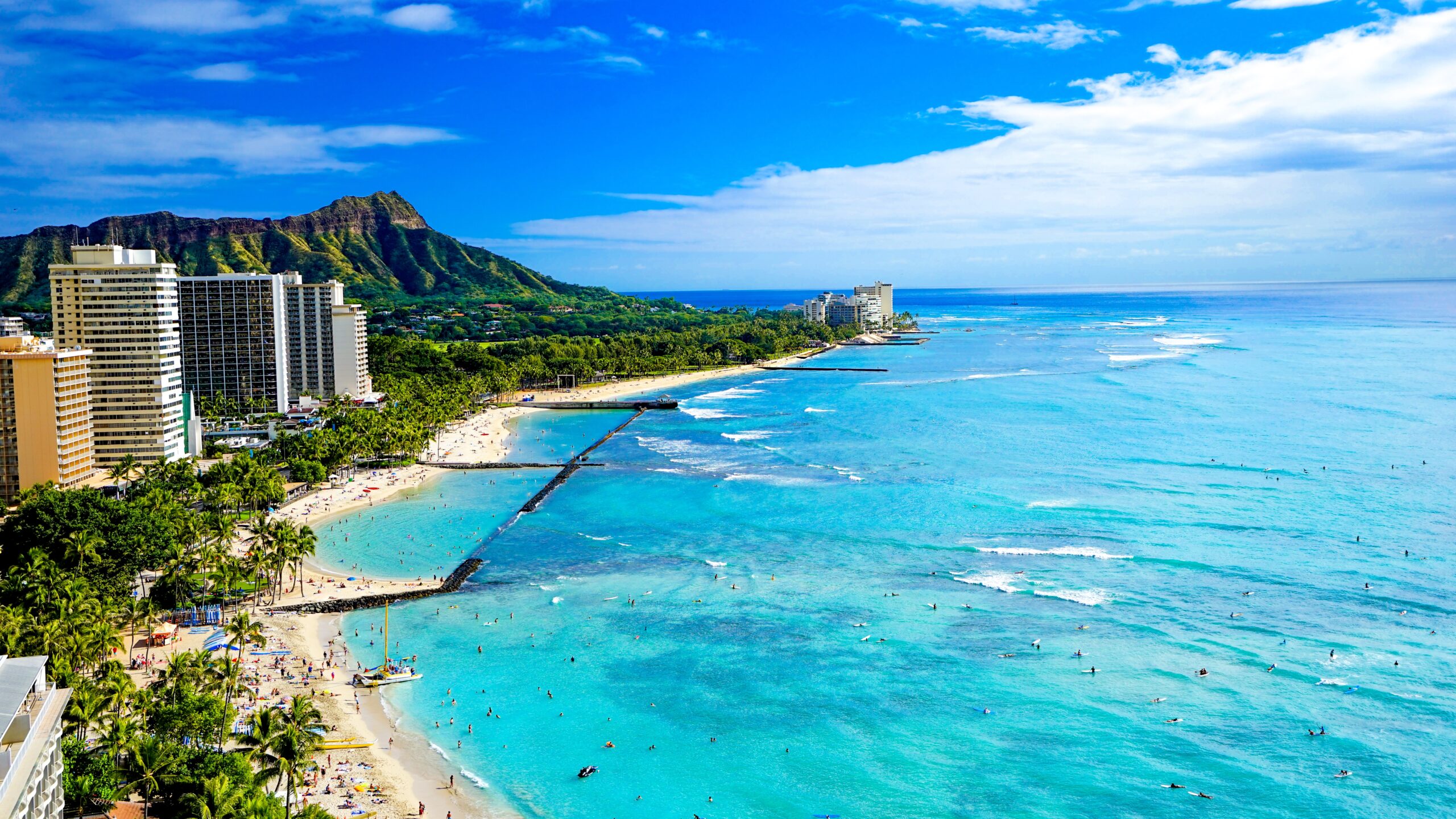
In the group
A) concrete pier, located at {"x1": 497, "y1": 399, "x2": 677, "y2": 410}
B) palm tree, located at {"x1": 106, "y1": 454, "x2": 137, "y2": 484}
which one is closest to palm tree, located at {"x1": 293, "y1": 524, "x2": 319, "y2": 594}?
palm tree, located at {"x1": 106, "y1": 454, "x2": 137, "y2": 484}

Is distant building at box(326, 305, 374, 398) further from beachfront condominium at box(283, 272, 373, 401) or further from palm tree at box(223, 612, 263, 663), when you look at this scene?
palm tree at box(223, 612, 263, 663)

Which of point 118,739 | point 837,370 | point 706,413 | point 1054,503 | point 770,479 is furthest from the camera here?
point 837,370

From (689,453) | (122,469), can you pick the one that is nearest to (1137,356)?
(689,453)

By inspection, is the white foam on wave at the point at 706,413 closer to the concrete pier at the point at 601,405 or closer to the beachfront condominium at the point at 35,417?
the concrete pier at the point at 601,405

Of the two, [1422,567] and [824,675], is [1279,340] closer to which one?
[1422,567]

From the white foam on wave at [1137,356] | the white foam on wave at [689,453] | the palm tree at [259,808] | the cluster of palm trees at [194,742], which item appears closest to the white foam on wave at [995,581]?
the white foam on wave at [689,453]

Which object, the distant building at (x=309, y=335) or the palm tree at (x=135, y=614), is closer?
the palm tree at (x=135, y=614)

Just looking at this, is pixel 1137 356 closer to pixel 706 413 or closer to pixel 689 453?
pixel 706 413
